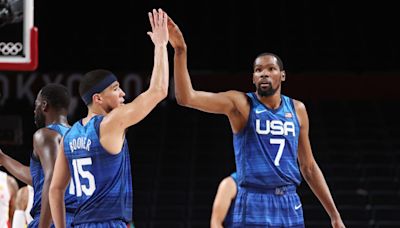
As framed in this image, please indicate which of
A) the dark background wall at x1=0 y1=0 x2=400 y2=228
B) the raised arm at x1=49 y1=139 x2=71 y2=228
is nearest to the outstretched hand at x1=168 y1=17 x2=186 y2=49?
the raised arm at x1=49 y1=139 x2=71 y2=228

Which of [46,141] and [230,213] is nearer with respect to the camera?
[46,141]

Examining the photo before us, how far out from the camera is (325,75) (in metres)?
14.7

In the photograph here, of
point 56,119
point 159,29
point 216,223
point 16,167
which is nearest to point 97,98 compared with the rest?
point 159,29

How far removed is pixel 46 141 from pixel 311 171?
168cm

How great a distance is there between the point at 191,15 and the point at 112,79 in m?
10.5

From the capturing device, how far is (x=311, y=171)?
5383 millimetres

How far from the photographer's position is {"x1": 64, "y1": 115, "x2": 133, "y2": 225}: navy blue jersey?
419 centimetres

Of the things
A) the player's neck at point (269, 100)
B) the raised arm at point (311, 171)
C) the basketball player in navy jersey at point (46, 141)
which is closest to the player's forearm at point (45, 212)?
the basketball player in navy jersey at point (46, 141)

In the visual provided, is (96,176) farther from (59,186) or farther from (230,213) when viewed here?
(230,213)

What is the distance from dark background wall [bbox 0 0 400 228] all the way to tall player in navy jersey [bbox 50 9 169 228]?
971 centimetres

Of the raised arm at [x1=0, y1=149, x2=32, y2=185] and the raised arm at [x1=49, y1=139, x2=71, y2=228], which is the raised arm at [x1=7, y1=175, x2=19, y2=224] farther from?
the raised arm at [x1=49, y1=139, x2=71, y2=228]

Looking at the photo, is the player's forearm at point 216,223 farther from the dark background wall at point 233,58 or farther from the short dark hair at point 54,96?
the dark background wall at point 233,58

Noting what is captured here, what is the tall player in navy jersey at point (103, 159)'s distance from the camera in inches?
163

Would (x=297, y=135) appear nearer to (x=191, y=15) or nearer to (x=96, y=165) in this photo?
(x=96, y=165)
